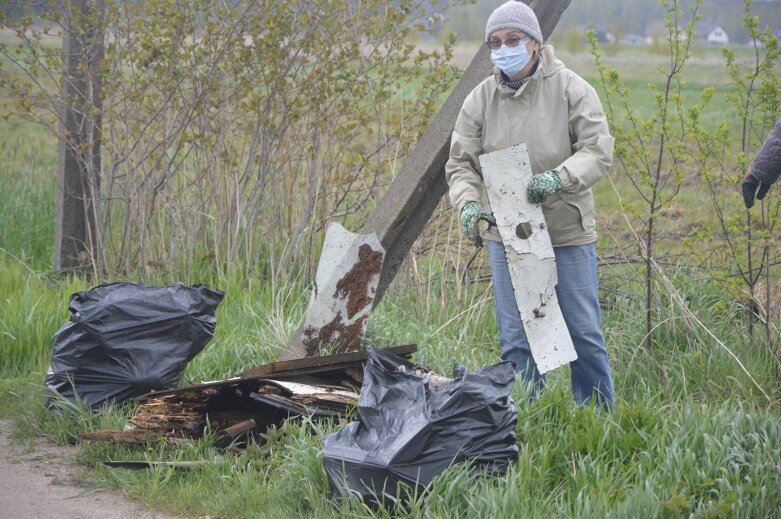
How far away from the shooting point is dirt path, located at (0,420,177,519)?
425 cm

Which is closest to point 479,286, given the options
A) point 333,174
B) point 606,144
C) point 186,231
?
point 333,174

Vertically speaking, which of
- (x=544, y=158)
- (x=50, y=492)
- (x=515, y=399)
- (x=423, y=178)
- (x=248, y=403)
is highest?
(x=544, y=158)

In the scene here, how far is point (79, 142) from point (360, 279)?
10.2 feet

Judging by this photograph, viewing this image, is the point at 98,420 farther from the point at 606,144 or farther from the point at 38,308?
the point at 606,144

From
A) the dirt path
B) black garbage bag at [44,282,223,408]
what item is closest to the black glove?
black garbage bag at [44,282,223,408]

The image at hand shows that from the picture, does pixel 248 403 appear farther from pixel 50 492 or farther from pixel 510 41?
pixel 510 41

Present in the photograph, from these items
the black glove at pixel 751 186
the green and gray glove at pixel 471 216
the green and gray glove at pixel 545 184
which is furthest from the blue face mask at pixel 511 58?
the black glove at pixel 751 186

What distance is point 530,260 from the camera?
4.54 meters

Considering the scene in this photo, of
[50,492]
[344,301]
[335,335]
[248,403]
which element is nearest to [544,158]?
[344,301]

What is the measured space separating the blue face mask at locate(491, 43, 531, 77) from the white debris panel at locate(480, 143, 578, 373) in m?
0.34

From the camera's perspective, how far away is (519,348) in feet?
15.6

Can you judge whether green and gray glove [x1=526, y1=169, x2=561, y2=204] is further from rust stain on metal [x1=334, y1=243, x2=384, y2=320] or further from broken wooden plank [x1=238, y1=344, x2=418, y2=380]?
rust stain on metal [x1=334, y1=243, x2=384, y2=320]

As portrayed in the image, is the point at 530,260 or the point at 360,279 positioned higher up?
the point at 530,260

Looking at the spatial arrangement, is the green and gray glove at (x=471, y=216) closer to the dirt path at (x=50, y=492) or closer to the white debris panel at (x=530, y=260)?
the white debris panel at (x=530, y=260)
